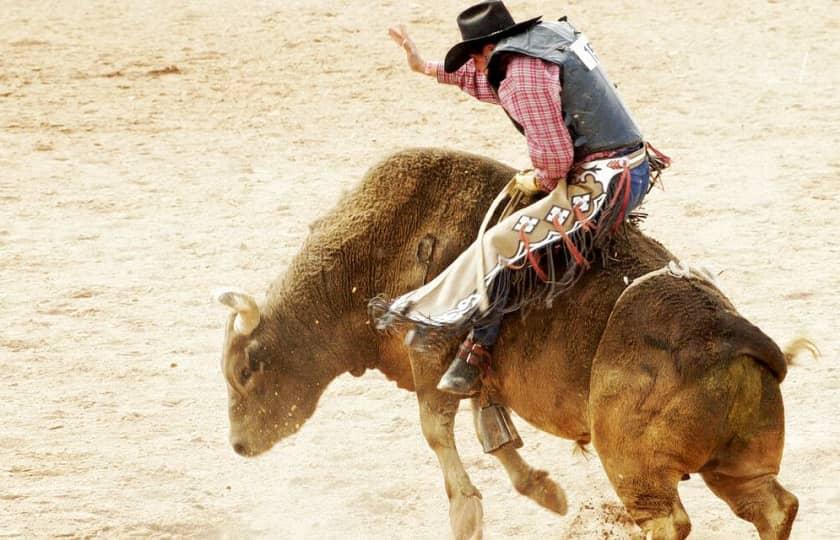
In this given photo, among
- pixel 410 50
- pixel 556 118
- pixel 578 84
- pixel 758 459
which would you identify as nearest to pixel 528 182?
pixel 556 118

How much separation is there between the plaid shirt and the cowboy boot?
92cm

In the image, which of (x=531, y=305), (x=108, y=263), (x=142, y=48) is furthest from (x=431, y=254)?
(x=142, y=48)

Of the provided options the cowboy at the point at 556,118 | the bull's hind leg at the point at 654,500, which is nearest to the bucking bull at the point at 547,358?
the bull's hind leg at the point at 654,500

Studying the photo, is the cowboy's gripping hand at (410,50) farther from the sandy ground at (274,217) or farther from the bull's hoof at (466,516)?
the sandy ground at (274,217)

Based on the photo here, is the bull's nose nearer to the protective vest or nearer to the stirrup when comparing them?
the stirrup

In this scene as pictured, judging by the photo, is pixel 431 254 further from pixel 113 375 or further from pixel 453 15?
pixel 453 15

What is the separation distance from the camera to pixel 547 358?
6070 millimetres

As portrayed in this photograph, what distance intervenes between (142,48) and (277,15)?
2.13 m

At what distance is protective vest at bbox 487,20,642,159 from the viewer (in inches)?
224

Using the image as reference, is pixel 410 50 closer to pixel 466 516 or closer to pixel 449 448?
pixel 449 448

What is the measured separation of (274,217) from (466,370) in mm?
5584

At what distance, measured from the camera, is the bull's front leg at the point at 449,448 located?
6.52 meters

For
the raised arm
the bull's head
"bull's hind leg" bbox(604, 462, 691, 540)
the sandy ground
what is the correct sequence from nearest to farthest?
"bull's hind leg" bbox(604, 462, 691, 540)
the raised arm
the bull's head
the sandy ground

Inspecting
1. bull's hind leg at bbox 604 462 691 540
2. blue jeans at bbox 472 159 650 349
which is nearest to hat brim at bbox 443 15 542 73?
blue jeans at bbox 472 159 650 349
